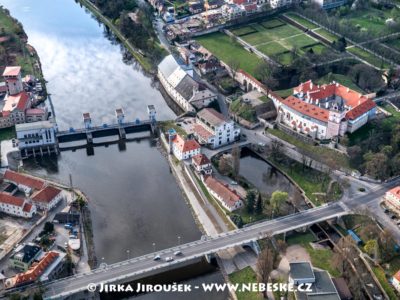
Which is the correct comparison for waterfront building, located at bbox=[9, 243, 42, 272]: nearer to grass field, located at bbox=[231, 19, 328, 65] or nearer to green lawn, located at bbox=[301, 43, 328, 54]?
grass field, located at bbox=[231, 19, 328, 65]

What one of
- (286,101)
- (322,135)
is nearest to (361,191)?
(322,135)

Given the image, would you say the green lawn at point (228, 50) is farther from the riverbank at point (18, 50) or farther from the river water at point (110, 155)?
the riverbank at point (18, 50)

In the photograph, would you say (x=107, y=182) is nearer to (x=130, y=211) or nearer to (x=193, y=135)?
(x=130, y=211)

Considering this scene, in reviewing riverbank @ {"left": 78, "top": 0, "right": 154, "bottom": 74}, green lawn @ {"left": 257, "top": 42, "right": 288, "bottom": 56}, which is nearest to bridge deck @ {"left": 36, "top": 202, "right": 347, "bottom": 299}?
green lawn @ {"left": 257, "top": 42, "right": 288, "bottom": 56}

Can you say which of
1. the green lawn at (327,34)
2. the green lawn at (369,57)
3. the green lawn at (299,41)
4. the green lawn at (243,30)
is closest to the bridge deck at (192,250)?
the green lawn at (369,57)

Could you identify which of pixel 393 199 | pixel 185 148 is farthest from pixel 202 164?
pixel 393 199

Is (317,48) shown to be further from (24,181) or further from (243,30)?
(24,181)
